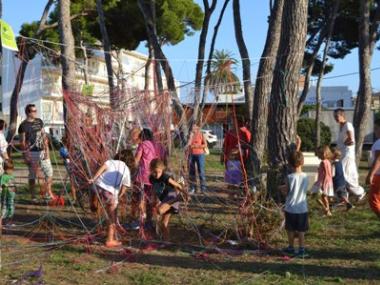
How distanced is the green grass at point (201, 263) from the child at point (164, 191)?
0.33 m

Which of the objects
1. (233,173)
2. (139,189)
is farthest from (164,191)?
(233,173)

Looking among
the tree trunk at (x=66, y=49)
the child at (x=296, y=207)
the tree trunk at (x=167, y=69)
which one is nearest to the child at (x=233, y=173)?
the tree trunk at (x=167, y=69)

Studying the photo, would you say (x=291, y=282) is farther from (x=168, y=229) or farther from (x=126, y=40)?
(x=126, y=40)

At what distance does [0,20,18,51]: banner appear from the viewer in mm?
5754

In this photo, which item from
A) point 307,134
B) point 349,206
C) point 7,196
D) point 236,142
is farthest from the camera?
point 307,134

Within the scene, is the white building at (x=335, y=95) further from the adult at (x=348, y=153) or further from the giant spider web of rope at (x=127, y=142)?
the giant spider web of rope at (x=127, y=142)

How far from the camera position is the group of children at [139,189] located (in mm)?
7234

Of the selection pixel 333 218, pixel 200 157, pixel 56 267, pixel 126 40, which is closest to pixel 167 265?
pixel 56 267

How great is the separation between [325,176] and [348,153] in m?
0.99

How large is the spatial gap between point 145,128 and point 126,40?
625 inches

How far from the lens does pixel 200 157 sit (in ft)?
36.4

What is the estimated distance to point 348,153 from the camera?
1005 cm

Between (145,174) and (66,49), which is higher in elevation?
(66,49)

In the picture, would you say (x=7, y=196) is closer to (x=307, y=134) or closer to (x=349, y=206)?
→ (x=349, y=206)
